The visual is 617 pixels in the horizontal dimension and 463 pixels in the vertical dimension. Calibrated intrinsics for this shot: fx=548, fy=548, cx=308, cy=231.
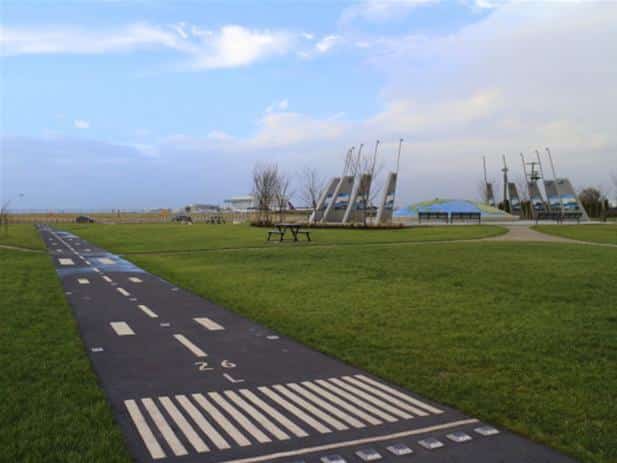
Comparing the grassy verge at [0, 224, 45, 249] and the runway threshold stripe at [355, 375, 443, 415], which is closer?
the runway threshold stripe at [355, 375, 443, 415]

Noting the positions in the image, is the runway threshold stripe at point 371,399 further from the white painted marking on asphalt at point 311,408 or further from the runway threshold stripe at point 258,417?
the runway threshold stripe at point 258,417

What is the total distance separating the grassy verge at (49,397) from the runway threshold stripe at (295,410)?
141cm

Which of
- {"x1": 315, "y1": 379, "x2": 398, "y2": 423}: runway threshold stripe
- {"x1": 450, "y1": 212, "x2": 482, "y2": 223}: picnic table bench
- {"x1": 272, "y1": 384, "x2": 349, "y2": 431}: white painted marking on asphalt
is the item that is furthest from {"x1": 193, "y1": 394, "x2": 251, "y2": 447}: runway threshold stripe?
{"x1": 450, "y1": 212, "x2": 482, "y2": 223}: picnic table bench

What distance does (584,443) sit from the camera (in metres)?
4.05

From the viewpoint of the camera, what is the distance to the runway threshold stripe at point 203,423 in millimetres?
4086

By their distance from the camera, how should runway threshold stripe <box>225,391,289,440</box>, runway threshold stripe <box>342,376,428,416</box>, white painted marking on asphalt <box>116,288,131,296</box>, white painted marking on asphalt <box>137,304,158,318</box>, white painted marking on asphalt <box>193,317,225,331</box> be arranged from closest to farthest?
runway threshold stripe <box>225,391,289,440</box>, runway threshold stripe <box>342,376,428,416</box>, white painted marking on asphalt <box>193,317,225,331</box>, white painted marking on asphalt <box>137,304,158,318</box>, white painted marking on asphalt <box>116,288,131,296</box>

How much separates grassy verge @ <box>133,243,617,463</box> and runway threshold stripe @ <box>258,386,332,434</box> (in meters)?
1.23

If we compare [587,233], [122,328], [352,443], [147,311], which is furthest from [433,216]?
[352,443]

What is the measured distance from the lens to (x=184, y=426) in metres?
4.39

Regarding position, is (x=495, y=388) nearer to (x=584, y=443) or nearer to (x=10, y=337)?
(x=584, y=443)

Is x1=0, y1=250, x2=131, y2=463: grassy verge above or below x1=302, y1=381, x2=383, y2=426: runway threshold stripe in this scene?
above

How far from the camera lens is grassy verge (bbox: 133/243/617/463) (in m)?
4.85

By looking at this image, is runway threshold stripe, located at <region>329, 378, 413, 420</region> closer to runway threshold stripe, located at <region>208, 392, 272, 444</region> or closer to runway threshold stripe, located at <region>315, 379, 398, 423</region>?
runway threshold stripe, located at <region>315, 379, 398, 423</region>

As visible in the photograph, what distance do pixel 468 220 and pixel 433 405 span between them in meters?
58.6
